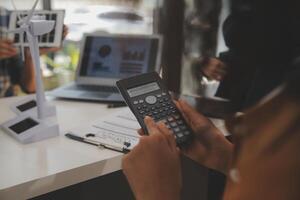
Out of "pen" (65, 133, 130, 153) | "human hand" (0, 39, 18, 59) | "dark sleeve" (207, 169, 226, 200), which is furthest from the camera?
"human hand" (0, 39, 18, 59)

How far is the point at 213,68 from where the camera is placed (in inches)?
19.1

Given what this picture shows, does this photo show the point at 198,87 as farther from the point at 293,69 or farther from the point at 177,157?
the point at 177,157

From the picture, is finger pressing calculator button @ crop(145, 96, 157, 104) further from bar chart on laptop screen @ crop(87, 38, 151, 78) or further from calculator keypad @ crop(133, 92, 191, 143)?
bar chart on laptop screen @ crop(87, 38, 151, 78)

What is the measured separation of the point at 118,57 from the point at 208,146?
28.4 inches

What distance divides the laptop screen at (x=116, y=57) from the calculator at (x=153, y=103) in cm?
46

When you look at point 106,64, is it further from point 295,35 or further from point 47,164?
point 295,35

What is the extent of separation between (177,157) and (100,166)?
0.24 meters

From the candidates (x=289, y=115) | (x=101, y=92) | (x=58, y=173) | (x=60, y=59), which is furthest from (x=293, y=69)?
(x=60, y=59)

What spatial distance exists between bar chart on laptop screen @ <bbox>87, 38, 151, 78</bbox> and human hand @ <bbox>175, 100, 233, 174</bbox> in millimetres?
605

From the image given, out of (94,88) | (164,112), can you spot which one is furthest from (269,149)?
(94,88)

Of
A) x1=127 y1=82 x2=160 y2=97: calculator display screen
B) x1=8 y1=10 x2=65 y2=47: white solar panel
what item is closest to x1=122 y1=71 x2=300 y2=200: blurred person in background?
x1=127 y1=82 x2=160 y2=97: calculator display screen

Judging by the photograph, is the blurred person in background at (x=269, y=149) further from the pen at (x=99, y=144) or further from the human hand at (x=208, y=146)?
the pen at (x=99, y=144)

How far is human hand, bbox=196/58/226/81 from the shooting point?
47 centimetres

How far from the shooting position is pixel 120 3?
0.47 metres
